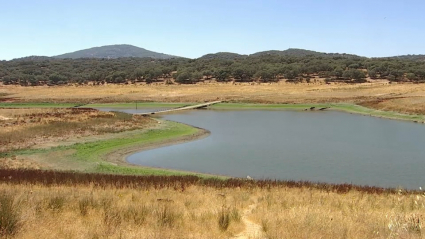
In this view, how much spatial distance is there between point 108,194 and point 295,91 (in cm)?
7452

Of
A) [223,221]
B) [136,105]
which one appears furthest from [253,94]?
[223,221]

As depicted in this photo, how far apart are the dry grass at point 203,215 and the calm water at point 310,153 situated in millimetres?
7889

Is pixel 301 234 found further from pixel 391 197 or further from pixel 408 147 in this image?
pixel 408 147

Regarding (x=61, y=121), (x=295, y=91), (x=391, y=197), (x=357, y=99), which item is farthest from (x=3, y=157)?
(x=295, y=91)

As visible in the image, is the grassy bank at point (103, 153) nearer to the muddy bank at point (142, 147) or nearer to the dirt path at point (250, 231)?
the muddy bank at point (142, 147)

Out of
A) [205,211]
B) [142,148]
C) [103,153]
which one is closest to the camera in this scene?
[205,211]

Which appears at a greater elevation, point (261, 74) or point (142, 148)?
point (261, 74)

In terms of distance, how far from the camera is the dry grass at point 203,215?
7789 millimetres

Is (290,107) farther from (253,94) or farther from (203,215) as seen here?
(203,215)

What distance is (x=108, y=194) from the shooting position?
12562mm

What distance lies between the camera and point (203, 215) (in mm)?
9789

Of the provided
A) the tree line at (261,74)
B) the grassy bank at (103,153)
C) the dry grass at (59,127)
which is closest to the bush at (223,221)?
the grassy bank at (103,153)

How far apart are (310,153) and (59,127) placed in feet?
67.7

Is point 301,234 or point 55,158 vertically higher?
point 301,234
